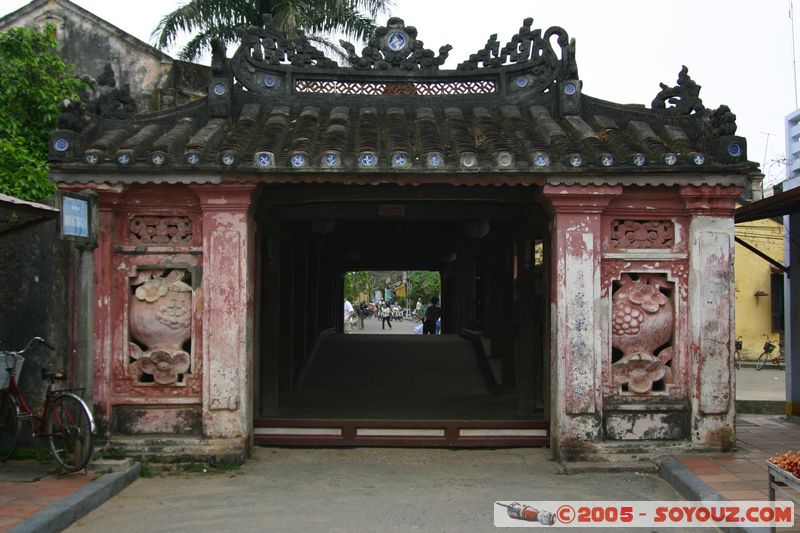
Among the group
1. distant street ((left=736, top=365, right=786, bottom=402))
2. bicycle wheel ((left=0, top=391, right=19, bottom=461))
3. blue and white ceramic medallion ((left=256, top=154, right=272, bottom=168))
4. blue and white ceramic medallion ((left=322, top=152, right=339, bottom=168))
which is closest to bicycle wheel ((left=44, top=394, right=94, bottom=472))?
bicycle wheel ((left=0, top=391, right=19, bottom=461))

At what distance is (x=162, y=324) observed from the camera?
8.51m

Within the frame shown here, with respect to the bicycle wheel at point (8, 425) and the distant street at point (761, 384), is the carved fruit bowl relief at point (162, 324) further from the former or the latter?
the distant street at point (761, 384)

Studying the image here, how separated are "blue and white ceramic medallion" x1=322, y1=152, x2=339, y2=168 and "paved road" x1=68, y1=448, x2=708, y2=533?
313cm

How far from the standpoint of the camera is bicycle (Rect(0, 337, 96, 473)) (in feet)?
24.6

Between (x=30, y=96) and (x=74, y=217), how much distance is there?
374 centimetres

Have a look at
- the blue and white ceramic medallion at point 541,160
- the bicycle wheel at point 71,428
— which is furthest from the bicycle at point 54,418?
the blue and white ceramic medallion at point 541,160

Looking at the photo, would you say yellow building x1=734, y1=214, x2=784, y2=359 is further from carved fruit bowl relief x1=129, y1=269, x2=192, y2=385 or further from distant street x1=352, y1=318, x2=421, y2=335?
carved fruit bowl relief x1=129, y1=269, x2=192, y2=385

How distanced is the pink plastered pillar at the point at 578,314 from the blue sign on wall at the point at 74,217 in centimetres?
453

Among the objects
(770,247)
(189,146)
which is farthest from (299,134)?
(770,247)

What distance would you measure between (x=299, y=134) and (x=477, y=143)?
1.94 metres

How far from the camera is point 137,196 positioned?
8.51 meters

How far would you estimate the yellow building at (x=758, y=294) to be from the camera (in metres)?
28.6

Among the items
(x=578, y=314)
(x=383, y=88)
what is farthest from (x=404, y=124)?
(x=578, y=314)

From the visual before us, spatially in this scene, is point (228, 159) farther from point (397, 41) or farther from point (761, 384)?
point (761, 384)
